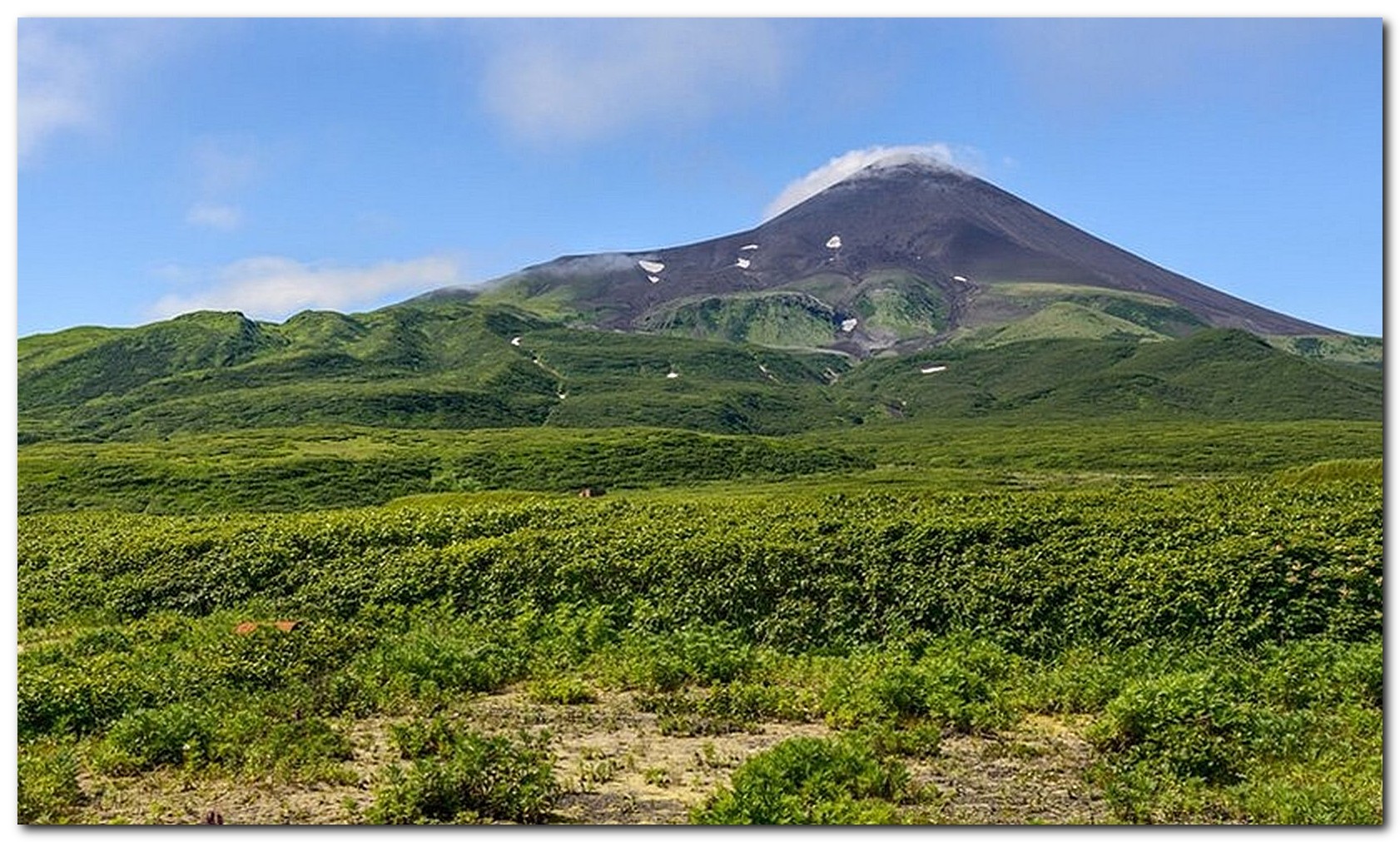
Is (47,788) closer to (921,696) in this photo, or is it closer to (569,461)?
(921,696)

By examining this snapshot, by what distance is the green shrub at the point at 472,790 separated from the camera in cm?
899

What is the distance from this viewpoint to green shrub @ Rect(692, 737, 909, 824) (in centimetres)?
848

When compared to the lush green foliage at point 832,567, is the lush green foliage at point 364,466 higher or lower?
lower

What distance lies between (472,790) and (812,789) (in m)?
Answer: 2.85

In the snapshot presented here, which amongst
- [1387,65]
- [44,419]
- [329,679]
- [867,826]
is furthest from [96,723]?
[44,419]

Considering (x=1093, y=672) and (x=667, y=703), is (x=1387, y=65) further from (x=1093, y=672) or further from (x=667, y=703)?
(x=667, y=703)

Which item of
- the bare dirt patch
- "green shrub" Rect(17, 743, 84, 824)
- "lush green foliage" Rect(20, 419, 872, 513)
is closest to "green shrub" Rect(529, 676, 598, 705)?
the bare dirt patch

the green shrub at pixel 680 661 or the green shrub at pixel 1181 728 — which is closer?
the green shrub at pixel 1181 728

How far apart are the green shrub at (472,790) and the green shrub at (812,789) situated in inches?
56.1

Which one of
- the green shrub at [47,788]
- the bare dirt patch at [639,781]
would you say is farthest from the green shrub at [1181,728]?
→ the green shrub at [47,788]

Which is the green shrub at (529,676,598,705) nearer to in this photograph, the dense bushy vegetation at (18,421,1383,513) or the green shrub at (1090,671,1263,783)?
the green shrub at (1090,671,1263,783)

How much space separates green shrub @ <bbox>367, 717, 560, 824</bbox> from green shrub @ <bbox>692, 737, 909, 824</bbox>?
1424 mm

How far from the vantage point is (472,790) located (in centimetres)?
922

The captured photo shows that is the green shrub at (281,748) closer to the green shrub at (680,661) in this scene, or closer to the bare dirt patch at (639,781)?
the bare dirt patch at (639,781)
